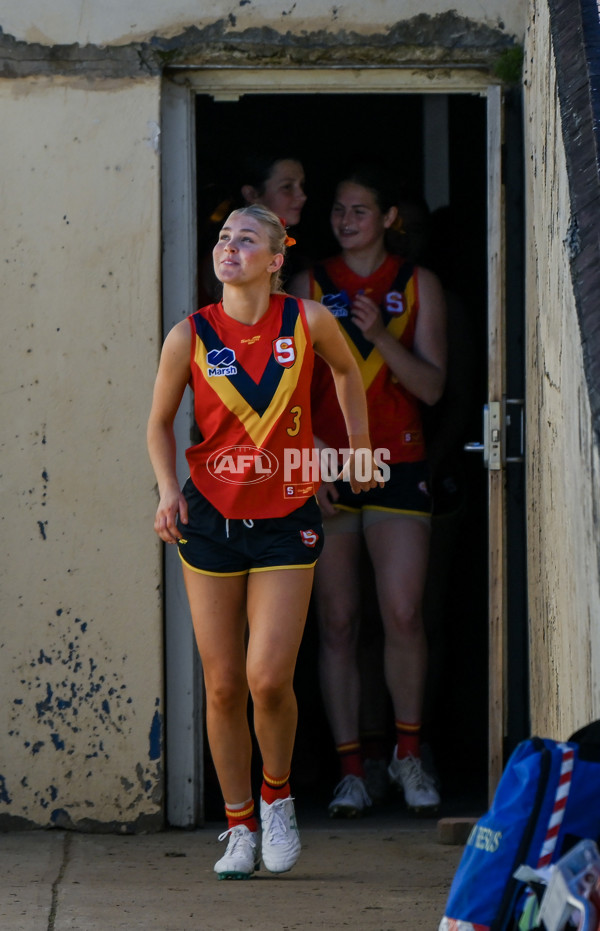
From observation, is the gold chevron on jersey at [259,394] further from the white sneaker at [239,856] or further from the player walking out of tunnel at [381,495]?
the white sneaker at [239,856]

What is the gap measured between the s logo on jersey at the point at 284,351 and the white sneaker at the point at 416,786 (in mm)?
1734

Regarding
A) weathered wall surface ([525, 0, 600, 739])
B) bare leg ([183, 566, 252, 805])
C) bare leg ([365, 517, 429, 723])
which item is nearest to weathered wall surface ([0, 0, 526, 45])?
weathered wall surface ([525, 0, 600, 739])

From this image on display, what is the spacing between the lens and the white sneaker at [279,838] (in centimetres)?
356

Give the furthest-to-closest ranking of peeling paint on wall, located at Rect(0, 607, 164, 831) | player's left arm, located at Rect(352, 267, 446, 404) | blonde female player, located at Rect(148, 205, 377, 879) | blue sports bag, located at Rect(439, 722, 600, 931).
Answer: player's left arm, located at Rect(352, 267, 446, 404) < peeling paint on wall, located at Rect(0, 607, 164, 831) < blonde female player, located at Rect(148, 205, 377, 879) < blue sports bag, located at Rect(439, 722, 600, 931)

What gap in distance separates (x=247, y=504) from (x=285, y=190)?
1.65 m

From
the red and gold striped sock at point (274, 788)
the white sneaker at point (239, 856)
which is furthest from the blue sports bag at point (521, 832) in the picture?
the white sneaker at point (239, 856)

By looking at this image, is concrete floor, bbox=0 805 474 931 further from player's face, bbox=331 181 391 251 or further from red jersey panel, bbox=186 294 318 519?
player's face, bbox=331 181 391 251

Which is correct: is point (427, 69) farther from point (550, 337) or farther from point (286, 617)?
point (286, 617)

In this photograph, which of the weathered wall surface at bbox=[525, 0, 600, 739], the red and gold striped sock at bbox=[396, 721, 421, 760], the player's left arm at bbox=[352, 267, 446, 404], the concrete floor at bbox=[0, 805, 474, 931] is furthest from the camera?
the red and gold striped sock at bbox=[396, 721, 421, 760]

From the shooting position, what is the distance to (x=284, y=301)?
145 inches

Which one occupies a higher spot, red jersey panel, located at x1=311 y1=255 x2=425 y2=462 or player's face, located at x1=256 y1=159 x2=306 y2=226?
player's face, located at x1=256 y1=159 x2=306 y2=226

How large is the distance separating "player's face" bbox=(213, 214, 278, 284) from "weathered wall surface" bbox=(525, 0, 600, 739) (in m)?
0.83

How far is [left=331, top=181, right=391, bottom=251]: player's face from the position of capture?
462 cm

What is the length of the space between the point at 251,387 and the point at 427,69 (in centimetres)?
151
